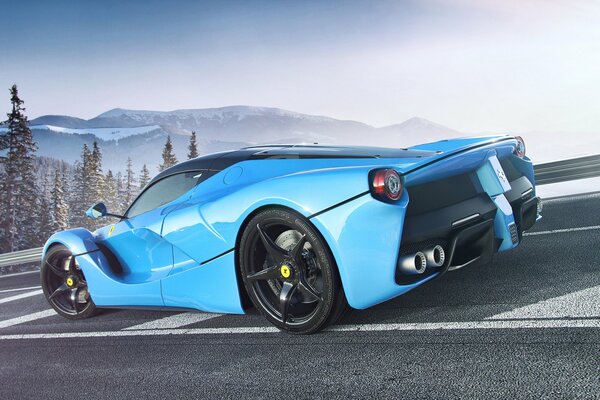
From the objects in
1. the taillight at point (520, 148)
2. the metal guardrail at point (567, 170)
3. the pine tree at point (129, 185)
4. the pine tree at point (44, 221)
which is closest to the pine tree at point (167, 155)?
the pine tree at point (44, 221)

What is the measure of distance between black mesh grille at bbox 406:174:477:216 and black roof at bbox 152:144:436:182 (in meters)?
0.27

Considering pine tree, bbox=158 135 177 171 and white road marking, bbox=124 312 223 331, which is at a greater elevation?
pine tree, bbox=158 135 177 171

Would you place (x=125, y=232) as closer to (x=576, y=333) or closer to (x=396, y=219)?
(x=396, y=219)

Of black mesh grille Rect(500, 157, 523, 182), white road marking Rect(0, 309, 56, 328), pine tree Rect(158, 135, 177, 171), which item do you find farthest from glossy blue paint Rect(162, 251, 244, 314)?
pine tree Rect(158, 135, 177, 171)

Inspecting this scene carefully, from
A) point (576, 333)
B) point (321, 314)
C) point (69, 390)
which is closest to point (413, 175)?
point (321, 314)

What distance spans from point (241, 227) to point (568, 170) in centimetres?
946

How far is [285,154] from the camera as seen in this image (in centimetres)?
426

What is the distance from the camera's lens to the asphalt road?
2723 mm

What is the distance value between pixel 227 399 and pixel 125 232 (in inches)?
100

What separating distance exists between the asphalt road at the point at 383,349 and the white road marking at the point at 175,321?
0.07 feet

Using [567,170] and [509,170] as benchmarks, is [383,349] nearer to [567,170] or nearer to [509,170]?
[509,170]

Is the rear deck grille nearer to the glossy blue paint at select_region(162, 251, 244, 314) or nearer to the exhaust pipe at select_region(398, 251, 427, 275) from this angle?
the exhaust pipe at select_region(398, 251, 427, 275)

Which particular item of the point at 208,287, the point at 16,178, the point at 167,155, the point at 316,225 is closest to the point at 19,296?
the point at 208,287

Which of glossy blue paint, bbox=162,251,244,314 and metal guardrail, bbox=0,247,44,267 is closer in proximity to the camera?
glossy blue paint, bbox=162,251,244,314
